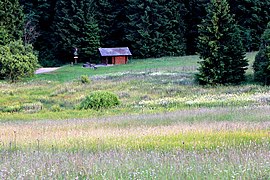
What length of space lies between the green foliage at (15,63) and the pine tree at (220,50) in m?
22.1

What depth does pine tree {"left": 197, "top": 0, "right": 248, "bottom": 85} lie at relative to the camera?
3306cm

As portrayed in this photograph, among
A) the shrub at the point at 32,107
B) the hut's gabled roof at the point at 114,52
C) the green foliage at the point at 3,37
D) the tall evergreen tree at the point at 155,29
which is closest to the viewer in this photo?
the shrub at the point at 32,107

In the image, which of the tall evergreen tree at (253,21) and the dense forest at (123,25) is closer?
the tall evergreen tree at (253,21)

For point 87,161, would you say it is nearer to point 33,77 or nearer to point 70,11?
point 33,77

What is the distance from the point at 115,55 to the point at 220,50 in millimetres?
32472

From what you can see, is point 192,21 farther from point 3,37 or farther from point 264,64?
point 264,64

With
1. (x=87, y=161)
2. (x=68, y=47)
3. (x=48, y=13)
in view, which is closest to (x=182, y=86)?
(x=87, y=161)

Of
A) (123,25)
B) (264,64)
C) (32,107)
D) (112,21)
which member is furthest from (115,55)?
(32,107)

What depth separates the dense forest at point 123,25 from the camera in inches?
2616

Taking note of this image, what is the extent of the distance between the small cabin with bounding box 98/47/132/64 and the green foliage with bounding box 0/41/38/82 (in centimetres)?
1832

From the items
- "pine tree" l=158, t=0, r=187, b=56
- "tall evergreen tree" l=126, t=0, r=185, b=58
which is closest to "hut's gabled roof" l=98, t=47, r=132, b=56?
"tall evergreen tree" l=126, t=0, r=185, b=58

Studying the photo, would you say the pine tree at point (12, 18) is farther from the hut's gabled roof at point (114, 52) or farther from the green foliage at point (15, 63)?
the hut's gabled roof at point (114, 52)

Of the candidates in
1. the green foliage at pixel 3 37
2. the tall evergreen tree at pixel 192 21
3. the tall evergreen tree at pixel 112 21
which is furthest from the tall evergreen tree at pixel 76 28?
the tall evergreen tree at pixel 192 21

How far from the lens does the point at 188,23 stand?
7331 cm
